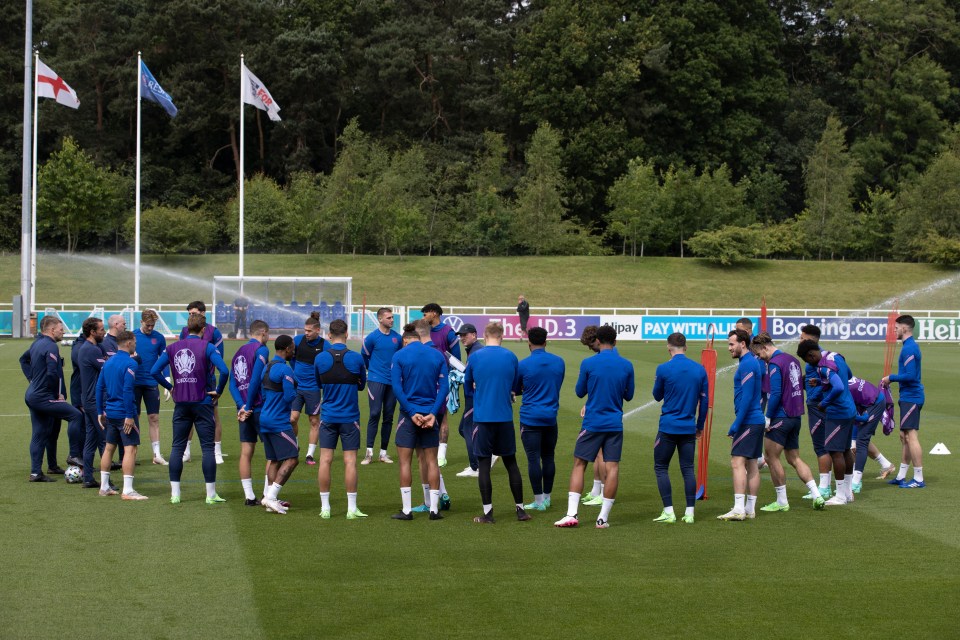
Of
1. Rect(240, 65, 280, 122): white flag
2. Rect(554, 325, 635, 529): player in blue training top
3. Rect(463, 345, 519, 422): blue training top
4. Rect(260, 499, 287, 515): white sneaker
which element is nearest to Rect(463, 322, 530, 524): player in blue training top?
Rect(463, 345, 519, 422): blue training top

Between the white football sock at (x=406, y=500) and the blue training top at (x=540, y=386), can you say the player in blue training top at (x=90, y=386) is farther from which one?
the blue training top at (x=540, y=386)

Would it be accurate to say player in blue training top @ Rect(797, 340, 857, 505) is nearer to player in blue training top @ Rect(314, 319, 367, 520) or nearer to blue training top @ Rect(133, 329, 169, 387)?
player in blue training top @ Rect(314, 319, 367, 520)

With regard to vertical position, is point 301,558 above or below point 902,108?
below

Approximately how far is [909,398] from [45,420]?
34.3 ft

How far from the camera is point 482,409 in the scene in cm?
1093

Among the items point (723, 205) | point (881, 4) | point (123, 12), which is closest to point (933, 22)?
point (881, 4)

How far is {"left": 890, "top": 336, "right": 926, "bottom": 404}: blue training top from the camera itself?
13328 millimetres

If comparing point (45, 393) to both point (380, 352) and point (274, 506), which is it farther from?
point (380, 352)

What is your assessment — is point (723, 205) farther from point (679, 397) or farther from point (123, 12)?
point (679, 397)

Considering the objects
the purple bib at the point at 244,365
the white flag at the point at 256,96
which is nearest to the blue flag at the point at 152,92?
the white flag at the point at 256,96

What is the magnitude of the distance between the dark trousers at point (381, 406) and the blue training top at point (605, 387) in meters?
4.04

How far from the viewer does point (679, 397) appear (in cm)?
1073

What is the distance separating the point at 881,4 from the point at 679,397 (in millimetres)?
78610

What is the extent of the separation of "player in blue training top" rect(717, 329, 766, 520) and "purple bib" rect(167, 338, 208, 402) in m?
5.48
